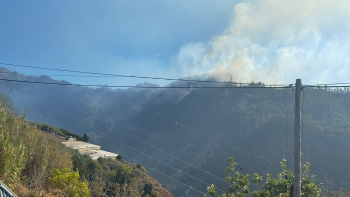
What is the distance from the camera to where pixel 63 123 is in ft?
380

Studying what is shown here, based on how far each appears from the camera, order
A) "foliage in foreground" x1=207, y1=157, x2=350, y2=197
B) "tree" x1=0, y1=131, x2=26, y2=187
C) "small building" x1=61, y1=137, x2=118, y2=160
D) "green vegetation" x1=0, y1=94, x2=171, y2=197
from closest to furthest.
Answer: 1. "tree" x1=0, y1=131, x2=26, y2=187
2. "green vegetation" x1=0, y1=94, x2=171, y2=197
3. "foliage in foreground" x1=207, y1=157, x2=350, y2=197
4. "small building" x1=61, y1=137, x2=118, y2=160

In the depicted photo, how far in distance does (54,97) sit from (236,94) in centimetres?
9293

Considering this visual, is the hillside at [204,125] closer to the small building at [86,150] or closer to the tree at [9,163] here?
the small building at [86,150]

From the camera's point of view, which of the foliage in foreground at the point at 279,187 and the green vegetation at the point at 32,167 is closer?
the green vegetation at the point at 32,167

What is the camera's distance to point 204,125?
122 meters

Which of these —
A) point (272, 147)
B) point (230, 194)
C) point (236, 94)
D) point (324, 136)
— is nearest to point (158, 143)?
point (236, 94)

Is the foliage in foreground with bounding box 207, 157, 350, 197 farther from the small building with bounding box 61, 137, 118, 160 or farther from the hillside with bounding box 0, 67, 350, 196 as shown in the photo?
the hillside with bounding box 0, 67, 350, 196

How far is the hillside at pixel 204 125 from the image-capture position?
72.9m

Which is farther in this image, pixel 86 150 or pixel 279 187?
pixel 86 150

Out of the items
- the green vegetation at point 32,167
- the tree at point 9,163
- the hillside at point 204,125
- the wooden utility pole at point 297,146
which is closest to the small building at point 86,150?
the green vegetation at point 32,167

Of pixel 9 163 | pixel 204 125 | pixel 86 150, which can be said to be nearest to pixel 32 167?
pixel 9 163

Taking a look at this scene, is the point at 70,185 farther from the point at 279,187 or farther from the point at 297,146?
the point at 279,187

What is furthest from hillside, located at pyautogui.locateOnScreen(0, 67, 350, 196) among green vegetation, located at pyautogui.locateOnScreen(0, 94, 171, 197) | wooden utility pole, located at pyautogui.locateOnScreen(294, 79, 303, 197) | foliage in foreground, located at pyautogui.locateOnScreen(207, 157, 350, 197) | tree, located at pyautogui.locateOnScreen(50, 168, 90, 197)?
tree, located at pyautogui.locateOnScreen(50, 168, 90, 197)

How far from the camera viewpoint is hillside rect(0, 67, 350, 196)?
7288 centimetres
